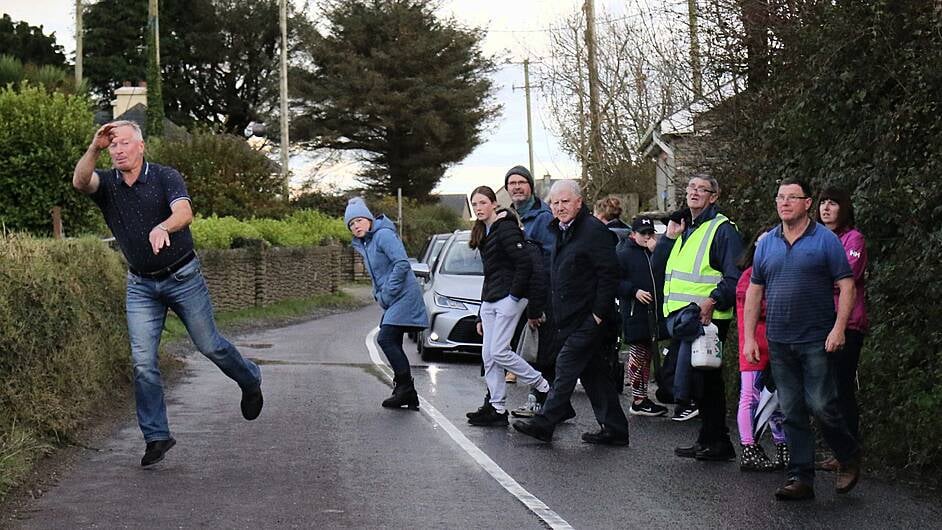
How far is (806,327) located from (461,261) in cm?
1051

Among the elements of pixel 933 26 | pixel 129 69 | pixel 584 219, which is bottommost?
pixel 584 219

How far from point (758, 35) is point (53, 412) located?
7970 millimetres

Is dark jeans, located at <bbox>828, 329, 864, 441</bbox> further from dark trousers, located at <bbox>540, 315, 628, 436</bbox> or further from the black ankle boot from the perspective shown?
the black ankle boot

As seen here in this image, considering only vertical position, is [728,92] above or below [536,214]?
above

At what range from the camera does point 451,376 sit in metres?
15.5

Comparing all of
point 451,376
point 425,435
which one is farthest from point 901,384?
point 451,376

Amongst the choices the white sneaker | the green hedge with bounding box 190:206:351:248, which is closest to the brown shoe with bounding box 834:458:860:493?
the white sneaker

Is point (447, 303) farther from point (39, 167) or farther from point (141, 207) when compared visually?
point (141, 207)

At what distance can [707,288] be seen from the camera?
9820mm

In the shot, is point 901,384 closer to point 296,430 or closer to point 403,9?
point 296,430

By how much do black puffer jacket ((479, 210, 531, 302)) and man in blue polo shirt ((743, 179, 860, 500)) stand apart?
2981 mm

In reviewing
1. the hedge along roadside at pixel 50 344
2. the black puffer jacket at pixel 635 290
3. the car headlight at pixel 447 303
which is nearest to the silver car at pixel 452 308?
the car headlight at pixel 447 303

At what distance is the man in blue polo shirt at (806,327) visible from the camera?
8250mm

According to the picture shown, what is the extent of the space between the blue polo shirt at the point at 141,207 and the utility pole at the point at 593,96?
22.6m
